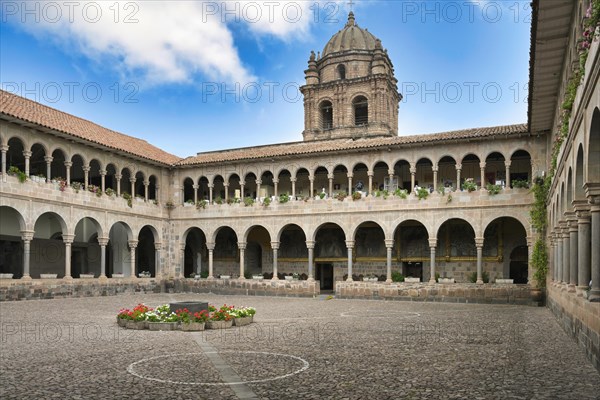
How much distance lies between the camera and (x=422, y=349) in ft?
36.7

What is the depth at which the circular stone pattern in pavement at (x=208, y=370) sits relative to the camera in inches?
333

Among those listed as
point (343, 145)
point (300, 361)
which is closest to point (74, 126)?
point (343, 145)

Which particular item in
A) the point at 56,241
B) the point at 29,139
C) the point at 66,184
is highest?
the point at 29,139

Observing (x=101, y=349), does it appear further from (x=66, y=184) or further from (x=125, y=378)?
(x=66, y=184)

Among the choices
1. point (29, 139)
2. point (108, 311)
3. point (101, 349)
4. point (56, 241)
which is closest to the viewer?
point (101, 349)

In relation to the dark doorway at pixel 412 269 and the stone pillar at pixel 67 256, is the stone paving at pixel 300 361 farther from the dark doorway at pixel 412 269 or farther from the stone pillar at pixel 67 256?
the dark doorway at pixel 412 269

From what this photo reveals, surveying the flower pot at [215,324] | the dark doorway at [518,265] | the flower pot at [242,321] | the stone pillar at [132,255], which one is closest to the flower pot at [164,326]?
the flower pot at [215,324]

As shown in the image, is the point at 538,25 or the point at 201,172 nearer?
the point at 538,25

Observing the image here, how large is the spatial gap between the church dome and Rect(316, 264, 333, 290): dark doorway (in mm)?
15962

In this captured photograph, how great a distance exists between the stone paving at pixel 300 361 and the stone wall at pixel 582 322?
0.23m

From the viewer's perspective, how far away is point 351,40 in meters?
40.7

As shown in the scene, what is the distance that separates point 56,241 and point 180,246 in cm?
678

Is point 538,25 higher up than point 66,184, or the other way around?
point 538,25

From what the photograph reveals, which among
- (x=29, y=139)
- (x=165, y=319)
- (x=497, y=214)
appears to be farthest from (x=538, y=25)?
(x=29, y=139)
